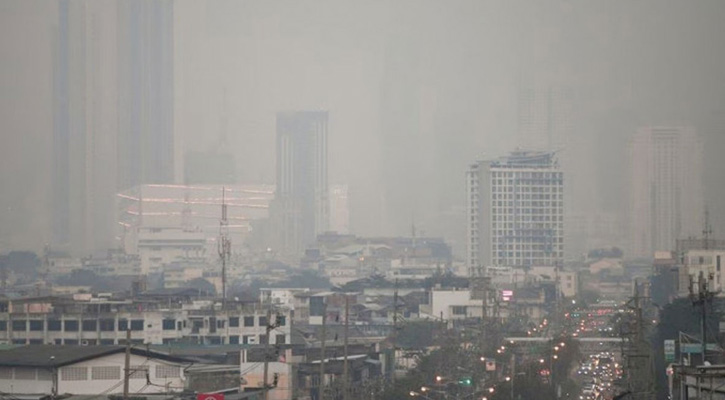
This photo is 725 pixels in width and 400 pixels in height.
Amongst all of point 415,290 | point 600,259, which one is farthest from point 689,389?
point 600,259

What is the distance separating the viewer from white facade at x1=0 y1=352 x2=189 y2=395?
21.8 metres

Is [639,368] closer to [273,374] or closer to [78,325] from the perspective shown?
[273,374]

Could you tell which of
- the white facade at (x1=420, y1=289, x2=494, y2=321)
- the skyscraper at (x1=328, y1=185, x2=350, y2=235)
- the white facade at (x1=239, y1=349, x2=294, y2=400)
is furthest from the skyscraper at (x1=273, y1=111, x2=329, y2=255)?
the white facade at (x1=239, y1=349, x2=294, y2=400)

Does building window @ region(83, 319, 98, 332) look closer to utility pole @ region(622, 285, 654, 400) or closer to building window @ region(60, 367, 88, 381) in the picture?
building window @ region(60, 367, 88, 381)

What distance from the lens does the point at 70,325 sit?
113 feet

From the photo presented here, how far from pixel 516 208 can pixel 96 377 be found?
65.6 metres

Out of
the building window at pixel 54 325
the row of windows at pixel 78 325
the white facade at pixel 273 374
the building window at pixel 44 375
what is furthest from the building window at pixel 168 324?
the building window at pixel 44 375

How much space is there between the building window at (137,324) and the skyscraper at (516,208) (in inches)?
1961

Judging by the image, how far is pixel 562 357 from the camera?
1324 inches

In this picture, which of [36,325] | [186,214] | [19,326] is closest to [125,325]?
[36,325]

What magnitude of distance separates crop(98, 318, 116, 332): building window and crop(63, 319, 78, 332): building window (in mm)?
384

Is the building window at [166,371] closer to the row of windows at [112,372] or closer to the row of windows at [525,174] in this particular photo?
the row of windows at [112,372]

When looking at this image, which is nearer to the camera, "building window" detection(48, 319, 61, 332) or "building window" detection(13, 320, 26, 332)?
"building window" detection(48, 319, 61, 332)

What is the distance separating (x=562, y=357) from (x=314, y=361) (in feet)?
23.9
